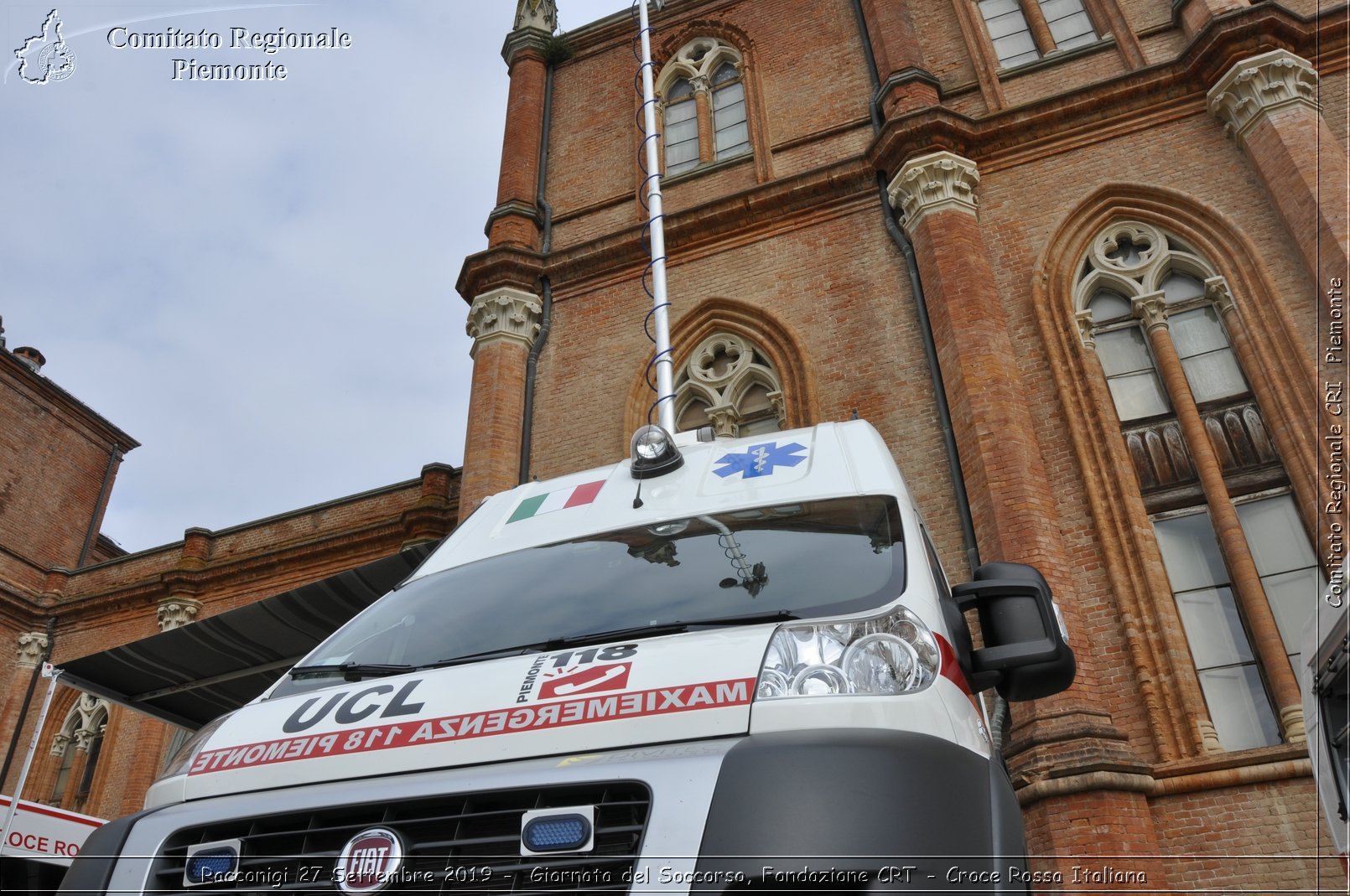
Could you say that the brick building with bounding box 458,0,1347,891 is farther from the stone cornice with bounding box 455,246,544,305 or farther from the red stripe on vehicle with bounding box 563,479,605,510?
the red stripe on vehicle with bounding box 563,479,605,510

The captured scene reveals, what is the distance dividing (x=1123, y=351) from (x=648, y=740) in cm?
918

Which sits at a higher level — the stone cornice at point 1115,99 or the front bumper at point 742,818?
the stone cornice at point 1115,99

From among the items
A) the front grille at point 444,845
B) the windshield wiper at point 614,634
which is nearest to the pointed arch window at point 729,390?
the windshield wiper at point 614,634

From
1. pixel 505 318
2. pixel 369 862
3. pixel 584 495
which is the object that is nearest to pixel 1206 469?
pixel 584 495

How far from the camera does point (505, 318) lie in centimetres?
1248

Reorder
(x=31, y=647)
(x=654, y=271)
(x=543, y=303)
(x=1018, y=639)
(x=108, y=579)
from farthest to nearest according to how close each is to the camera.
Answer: (x=108, y=579), (x=31, y=647), (x=543, y=303), (x=654, y=271), (x=1018, y=639)

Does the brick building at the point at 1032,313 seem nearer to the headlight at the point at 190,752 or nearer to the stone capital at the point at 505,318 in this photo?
the stone capital at the point at 505,318

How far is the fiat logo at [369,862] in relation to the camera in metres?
2.03

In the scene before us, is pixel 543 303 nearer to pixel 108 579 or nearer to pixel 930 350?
pixel 930 350

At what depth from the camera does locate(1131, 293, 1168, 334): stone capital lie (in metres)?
9.64

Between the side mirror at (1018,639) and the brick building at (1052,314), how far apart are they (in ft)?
11.7

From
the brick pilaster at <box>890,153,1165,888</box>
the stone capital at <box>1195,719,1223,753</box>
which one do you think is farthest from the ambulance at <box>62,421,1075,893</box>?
the stone capital at <box>1195,719,1223,753</box>

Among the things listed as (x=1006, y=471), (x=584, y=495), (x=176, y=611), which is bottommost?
(x=584, y=495)

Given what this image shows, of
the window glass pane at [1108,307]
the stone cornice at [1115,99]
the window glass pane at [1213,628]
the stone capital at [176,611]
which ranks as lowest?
the window glass pane at [1213,628]
